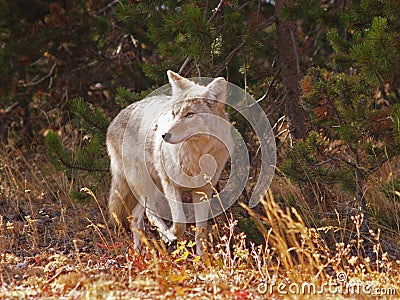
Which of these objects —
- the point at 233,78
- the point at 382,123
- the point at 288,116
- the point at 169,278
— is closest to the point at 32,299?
the point at 169,278

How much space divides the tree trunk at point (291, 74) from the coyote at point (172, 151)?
1.07 m

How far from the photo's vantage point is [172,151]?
4594 millimetres

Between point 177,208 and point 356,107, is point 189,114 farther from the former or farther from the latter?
point 356,107

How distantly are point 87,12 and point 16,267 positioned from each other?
195 inches

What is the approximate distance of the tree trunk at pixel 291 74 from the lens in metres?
5.55

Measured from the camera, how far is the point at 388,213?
4.78 metres

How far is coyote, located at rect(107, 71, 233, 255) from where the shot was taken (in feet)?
14.6

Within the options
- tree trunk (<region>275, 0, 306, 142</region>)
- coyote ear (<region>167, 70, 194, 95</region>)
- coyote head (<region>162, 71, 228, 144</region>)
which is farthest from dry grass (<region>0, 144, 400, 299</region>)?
coyote ear (<region>167, 70, 194, 95</region>)

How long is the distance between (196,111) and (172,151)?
0.42 metres

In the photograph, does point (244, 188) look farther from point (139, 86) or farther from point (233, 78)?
point (139, 86)

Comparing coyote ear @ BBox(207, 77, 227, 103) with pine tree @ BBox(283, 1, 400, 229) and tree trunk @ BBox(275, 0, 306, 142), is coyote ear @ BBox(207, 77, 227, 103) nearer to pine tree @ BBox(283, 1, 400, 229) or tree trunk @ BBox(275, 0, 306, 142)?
pine tree @ BBox(283, 1, 400, 229)

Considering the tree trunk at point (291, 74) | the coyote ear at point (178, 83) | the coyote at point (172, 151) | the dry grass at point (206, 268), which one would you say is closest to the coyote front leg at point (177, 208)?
the coyote at point (172, 151)

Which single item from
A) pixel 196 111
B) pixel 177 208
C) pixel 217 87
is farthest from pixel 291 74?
pixel 177 208

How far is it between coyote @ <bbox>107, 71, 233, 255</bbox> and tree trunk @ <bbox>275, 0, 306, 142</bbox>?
3.51 feet
